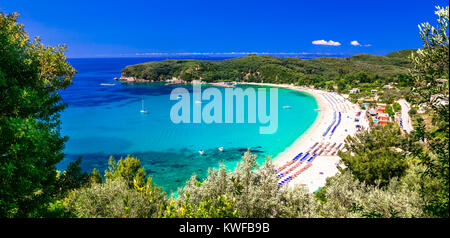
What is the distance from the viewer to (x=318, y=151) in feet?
109

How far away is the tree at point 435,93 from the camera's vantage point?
15.0 ft

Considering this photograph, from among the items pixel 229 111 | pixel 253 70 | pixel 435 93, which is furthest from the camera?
pixel 253 70

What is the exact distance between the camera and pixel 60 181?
324 inches

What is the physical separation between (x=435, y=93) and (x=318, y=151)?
30.3 m

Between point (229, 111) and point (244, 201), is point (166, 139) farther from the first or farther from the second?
point (244, 201)

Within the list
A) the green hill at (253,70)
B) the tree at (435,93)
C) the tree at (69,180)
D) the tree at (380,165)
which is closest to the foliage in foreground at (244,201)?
the tree at (69,180)

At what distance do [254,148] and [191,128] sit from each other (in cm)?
1815

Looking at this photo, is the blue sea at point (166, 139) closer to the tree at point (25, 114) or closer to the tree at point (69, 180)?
the tree at point (69, 180)

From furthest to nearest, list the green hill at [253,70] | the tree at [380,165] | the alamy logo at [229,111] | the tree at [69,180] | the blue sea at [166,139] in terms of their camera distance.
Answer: the green hill at [253,70]
the alamy logo at [229,111]
the blue sea at [166,139]
the tree at [380,165]
the tree at [69,180]

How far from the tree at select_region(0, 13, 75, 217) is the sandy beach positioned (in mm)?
9958

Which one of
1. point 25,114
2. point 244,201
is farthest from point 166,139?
point 25,114

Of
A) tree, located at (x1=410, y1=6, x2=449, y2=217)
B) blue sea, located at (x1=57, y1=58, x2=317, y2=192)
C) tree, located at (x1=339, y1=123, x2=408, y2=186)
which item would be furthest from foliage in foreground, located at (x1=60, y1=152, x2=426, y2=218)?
blue sea, located at (x1=57, y1=58, x2=317, y2=192)

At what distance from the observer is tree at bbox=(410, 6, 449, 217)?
180 inches

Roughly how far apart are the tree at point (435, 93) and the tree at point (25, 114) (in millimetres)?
8572
